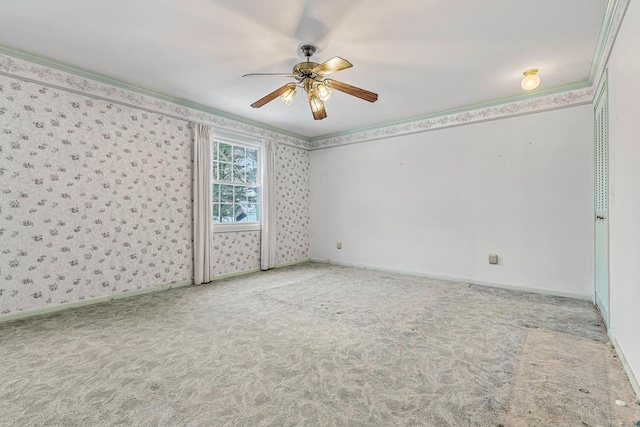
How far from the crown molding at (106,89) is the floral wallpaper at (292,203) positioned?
891 mm

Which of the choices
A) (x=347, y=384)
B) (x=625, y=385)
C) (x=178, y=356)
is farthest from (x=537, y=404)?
(x=178, y=356)

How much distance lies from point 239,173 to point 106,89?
203cm

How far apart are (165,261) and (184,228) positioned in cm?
49

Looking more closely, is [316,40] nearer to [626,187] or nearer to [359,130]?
[626,187]

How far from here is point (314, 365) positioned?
6.55 feet

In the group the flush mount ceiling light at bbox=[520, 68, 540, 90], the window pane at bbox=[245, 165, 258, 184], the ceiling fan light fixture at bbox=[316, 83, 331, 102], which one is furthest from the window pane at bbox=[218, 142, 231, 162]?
the flush mount ceiling light at bbox=[520, 68, 540, 90]

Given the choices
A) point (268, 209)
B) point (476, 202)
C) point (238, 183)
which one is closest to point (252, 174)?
point (238, 183)

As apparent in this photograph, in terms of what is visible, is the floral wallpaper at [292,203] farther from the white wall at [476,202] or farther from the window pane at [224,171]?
the window pane at [224,171]

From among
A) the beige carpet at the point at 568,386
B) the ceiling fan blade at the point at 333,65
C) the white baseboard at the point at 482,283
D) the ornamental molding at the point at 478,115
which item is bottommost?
the beige carpet at the point at 568,386

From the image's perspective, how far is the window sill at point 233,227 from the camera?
4553mm

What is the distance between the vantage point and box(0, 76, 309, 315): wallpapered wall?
9.25 feet

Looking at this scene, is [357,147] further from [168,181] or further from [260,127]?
[168,181]

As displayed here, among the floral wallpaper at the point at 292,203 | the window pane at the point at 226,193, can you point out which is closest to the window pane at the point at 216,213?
the window pane at the point at 226,193

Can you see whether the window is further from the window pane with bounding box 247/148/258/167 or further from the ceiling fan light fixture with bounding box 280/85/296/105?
the ceiling fan light fixture with bounding box 280/85/296/105
